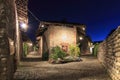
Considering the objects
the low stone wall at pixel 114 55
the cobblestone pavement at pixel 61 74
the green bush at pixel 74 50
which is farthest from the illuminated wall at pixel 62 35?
the low stone wall at pixel 114 55

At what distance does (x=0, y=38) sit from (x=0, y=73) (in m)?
1.30

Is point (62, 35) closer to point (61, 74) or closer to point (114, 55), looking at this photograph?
point (61, 74)

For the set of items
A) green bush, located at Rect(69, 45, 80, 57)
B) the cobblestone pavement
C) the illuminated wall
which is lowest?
the cobblestone pavement

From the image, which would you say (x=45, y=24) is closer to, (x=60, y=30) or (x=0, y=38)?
(x=60, y=30)

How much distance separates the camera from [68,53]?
1043 inches

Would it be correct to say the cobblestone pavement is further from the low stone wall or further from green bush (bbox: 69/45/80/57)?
green bush (bbox: 69/45/80/57)

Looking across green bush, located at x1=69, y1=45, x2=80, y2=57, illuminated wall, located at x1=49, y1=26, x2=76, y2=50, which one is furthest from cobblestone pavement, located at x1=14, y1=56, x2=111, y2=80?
illuminated wall, located at x1=49, y1=26, x2=76, y2=50

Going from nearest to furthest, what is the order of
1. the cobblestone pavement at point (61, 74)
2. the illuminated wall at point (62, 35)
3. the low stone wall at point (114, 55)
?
the low stone wall at point (114, 55), the cobblestone pavement at point (61, 74), the illuminated wall at point (62, 35)

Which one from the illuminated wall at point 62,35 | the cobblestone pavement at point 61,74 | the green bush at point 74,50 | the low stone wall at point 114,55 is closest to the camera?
the low stone wall at point 114,55

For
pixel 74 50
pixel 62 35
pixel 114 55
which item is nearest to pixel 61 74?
pixel 114 55

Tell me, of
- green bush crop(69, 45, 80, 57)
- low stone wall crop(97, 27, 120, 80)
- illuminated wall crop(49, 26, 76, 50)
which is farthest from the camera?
illuminated wall crop(49, 26, 76, 50)

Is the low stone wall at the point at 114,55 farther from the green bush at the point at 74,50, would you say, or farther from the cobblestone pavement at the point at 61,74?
the green bush at the point at 74,50

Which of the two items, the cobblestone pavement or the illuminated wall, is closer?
the cobblestone pavement

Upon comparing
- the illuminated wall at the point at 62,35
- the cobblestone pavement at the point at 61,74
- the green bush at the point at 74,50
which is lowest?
the cobblestone pavement at the point at 61,74
